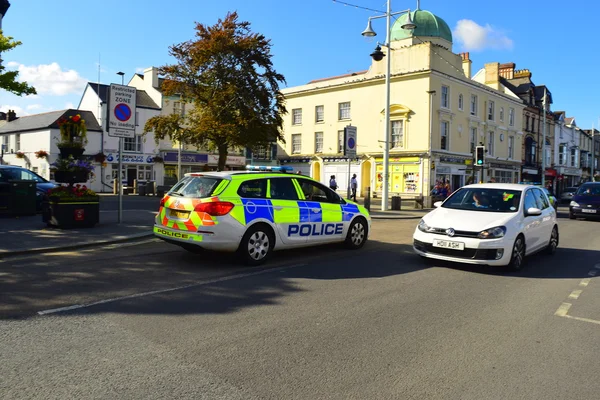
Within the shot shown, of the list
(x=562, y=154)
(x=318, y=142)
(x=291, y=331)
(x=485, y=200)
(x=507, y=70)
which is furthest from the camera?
(x=562, y=154)

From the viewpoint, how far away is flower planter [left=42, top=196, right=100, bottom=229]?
11.1 meters

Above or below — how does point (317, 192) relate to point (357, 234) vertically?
above

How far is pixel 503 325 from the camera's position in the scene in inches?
200

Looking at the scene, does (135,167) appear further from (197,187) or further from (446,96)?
(197,187)

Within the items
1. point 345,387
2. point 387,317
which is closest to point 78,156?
point 387,317

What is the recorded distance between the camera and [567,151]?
65938 millimetres

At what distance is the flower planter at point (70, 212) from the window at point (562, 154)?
217ft

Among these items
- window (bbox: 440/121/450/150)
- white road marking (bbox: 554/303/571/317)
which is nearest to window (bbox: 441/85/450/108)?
window (bbox: 440/121/450/150)

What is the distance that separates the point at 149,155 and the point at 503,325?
128 ft

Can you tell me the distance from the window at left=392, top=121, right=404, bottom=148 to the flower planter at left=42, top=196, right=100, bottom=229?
97.4ft

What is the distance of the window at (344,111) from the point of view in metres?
41.4

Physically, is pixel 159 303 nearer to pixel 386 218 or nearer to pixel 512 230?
pixel 512 230

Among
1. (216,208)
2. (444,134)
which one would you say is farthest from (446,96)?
(216,208)

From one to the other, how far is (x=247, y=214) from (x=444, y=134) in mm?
33244
